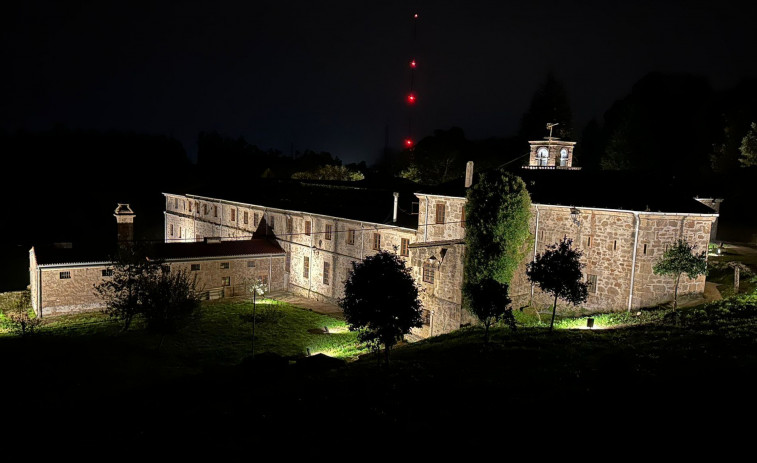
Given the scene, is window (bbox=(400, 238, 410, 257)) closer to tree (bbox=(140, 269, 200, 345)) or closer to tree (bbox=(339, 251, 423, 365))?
tree (bbox=(140, 269, 200, 345))

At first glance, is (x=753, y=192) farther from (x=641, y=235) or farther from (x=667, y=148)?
(x=641, y=235)

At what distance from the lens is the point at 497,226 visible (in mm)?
25594

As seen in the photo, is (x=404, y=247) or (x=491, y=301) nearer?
(x=491, y=301)

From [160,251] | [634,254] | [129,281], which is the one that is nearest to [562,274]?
[634,254]

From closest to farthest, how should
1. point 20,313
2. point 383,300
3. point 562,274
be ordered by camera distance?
point 383,300 < point 562,274 < point 20,313

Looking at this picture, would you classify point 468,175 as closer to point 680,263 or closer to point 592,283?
point 592,283

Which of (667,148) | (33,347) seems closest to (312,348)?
(33,347)

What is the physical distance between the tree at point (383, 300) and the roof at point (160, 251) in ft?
64.0

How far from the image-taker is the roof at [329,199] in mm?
35969

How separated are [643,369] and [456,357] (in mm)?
6047

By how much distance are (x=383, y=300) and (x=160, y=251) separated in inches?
986

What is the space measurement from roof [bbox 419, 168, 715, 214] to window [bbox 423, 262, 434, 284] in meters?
4.12

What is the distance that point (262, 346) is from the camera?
2733cm

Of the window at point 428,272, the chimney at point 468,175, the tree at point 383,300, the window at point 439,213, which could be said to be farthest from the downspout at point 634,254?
the tree at point 383,300
